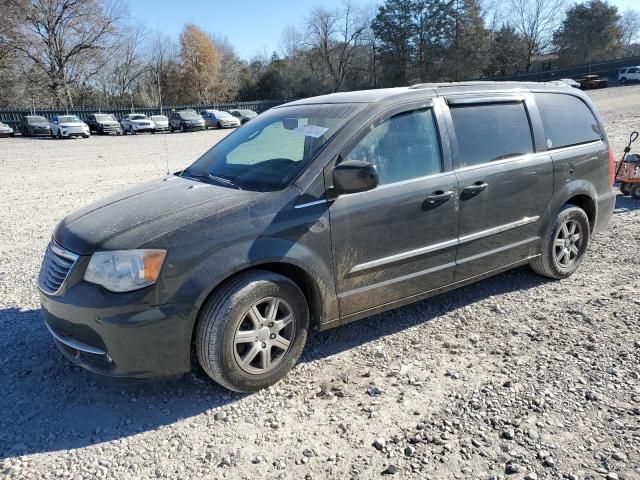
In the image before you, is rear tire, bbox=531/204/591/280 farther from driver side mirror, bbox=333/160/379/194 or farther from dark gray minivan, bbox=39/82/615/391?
driver side mirror, bbox=333/160/379/194

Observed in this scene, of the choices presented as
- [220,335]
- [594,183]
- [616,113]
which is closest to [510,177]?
[594,183]

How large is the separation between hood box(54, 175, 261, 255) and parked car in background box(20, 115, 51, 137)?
117 feet

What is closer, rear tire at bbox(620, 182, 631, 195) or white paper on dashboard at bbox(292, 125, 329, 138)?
white paper on dashboard at bbox(292, 125, 329, 138)

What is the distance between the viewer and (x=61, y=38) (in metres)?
50.5

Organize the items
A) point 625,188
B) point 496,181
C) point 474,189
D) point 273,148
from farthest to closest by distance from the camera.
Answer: point 625,188 → point 496,181 → point 474,189 → point 273,148

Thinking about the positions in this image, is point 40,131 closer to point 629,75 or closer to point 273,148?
point 273,148

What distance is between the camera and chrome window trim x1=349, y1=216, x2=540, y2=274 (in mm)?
3445

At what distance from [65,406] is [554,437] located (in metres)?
2.91

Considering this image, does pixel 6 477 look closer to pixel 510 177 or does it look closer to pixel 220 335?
pixel 220 335

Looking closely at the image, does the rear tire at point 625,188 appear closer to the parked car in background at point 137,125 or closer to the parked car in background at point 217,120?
the parked car in background at point 217,120

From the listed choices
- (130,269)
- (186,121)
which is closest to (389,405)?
(130,269)

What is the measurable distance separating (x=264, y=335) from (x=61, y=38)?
58.3 metres

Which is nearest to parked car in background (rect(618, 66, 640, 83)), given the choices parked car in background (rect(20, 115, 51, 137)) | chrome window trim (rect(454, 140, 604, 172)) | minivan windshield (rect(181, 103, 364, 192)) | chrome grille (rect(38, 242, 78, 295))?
parked car in background (rect(20, 115, 51, 137))

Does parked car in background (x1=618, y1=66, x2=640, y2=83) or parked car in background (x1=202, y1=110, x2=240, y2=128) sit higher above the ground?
parked car in background (x1=618, y1=66, x2=640, y2=83)
